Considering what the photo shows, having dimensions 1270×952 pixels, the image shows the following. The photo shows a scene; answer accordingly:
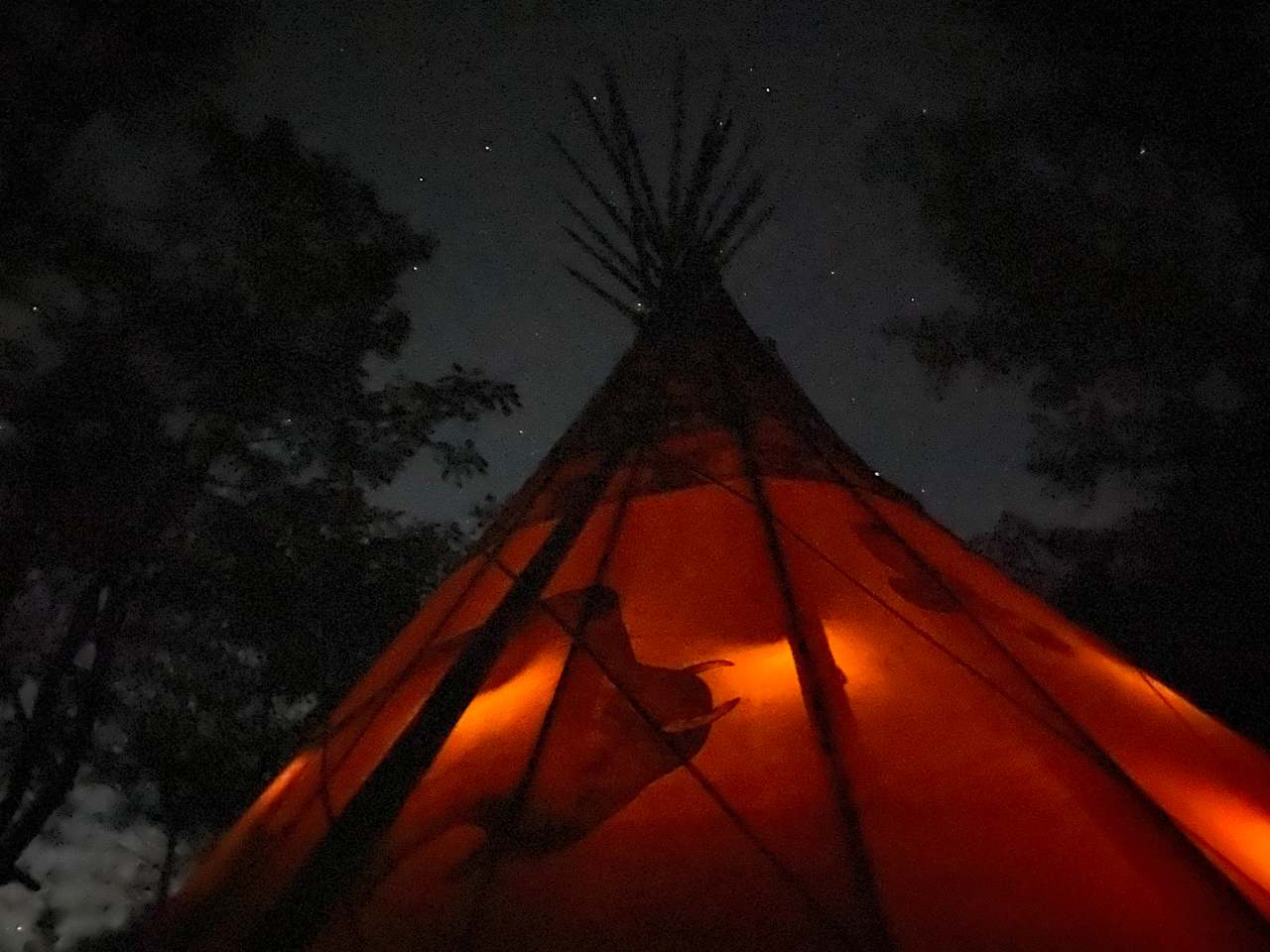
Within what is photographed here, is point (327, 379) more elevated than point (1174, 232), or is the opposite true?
point (1174, 232)

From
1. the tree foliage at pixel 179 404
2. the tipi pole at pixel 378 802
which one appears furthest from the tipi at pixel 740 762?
the tree foliage at pixel 179 404

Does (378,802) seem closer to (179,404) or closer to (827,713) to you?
(827,713)

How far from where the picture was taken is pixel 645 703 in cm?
286

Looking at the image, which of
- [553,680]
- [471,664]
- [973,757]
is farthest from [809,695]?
[471,664]

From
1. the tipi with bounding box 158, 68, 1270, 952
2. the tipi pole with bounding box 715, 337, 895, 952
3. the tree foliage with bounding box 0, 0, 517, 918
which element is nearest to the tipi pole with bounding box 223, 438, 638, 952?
the tipi with bounding box 158, 68, 1270, 952

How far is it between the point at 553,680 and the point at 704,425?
1.36 meters

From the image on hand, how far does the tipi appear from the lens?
2301mm

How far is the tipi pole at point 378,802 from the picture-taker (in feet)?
5.99

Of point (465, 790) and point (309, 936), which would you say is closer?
point (309, 936)

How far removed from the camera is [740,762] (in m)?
2.65

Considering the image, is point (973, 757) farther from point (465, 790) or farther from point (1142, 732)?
point (465, 790)

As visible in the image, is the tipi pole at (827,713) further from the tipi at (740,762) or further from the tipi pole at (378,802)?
the tipi pole at (378,802)

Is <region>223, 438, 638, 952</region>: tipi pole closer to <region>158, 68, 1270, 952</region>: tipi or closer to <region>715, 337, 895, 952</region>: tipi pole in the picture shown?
<region>158, 68, 1270, 952</region>: tipi

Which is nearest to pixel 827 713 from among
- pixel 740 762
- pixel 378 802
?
pixel 740 762
